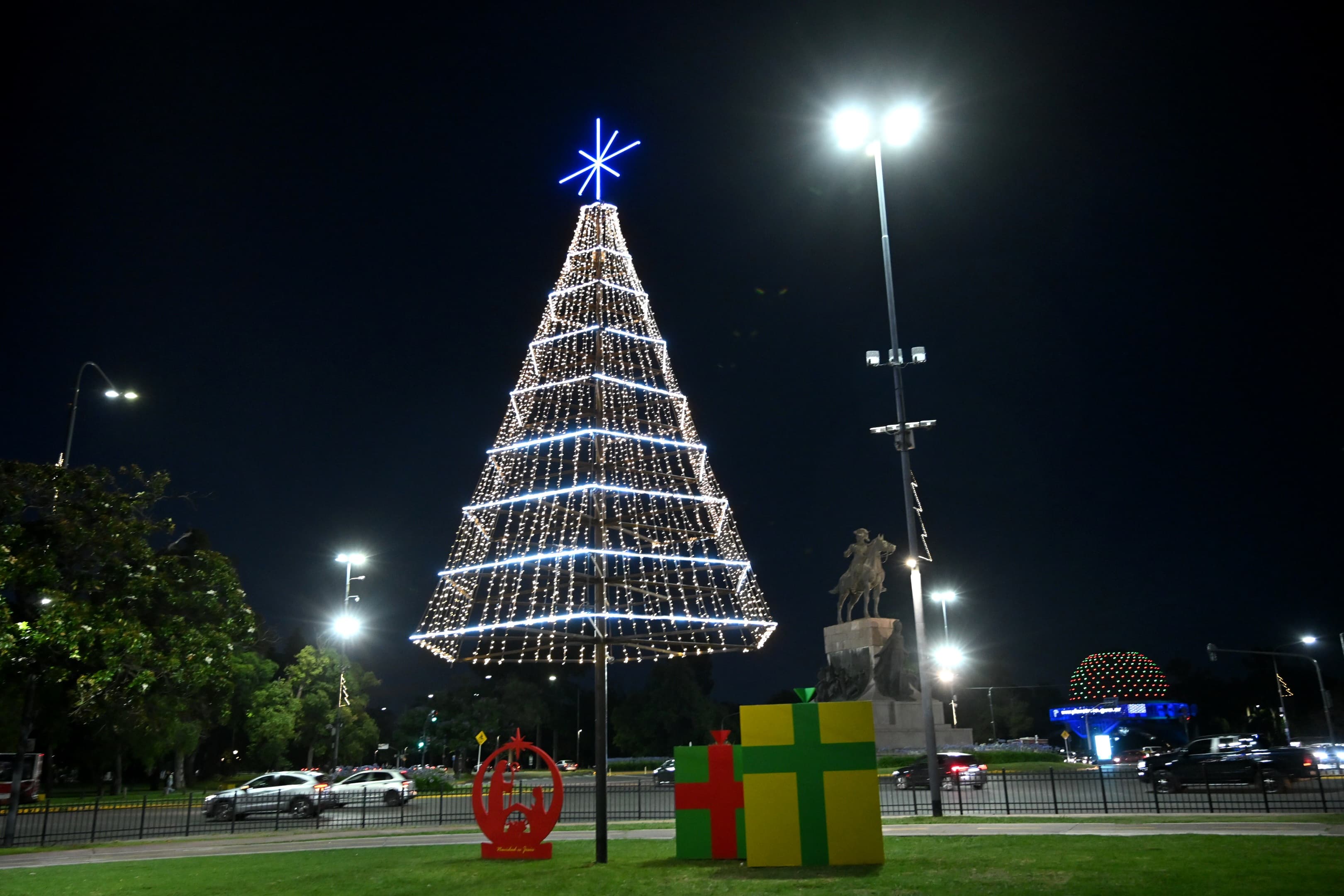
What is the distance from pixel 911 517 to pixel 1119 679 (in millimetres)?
71329

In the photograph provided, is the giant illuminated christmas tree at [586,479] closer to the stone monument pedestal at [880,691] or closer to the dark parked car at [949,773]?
the dark parked car at [949,773]

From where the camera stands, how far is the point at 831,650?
137ft

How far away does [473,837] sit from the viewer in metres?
21.6

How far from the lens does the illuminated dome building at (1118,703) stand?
76750 mm

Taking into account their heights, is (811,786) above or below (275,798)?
above

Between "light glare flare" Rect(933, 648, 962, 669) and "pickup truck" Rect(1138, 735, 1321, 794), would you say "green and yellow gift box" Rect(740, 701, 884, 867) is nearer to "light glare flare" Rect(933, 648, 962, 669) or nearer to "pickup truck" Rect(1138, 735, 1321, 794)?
"pickup truck" Rect(1138, 735, 1321, 794)

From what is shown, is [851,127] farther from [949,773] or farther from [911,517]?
[949,773]

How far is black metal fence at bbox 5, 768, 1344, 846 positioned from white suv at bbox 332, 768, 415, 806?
0.08 m

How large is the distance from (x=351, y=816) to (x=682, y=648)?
15660 mm

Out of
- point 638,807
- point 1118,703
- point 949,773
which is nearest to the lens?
point 638,807

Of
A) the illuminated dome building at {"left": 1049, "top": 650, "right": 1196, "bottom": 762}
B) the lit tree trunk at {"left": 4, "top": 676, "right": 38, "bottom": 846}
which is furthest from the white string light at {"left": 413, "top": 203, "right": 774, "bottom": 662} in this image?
the illuminated dome building at {"left": 1049, "top": 650, "right": 1196, "bottom": 762}

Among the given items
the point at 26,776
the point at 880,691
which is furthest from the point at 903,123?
the point at 26,776

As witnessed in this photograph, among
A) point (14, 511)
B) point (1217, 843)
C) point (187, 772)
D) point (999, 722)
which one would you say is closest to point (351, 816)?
point (14, 511)

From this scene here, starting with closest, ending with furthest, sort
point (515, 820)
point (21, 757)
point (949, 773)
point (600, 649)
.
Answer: point (600, 649) < point (515, 820) < point (21, 757) < point (949, 773)
